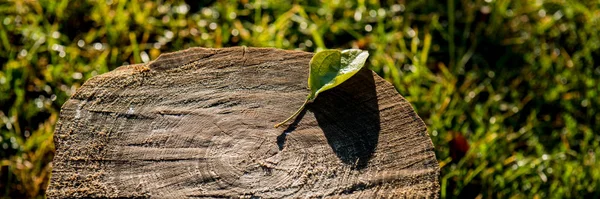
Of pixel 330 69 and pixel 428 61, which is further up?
pixel 330 69

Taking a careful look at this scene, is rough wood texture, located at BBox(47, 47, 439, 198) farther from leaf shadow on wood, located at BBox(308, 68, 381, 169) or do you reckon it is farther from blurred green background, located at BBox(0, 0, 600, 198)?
blurred green background, located at BBox(0, 0, 600, 198)

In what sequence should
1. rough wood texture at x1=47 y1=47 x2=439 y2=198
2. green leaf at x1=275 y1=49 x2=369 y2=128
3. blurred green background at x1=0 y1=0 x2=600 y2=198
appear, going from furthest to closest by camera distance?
blurred green background at x1=0 y1=0 x2=600 y2=198 → green leaf at x1=275 y1=49 x2=369 y2=128 → rough wood texture at x1=47 y1=47 x2=439 y2=198

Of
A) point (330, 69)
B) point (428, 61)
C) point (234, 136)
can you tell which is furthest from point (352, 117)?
point (428, 61)

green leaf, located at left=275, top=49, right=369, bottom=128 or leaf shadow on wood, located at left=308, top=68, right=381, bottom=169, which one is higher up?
green leaf, located at left=275, top=49, right=369, bottom=128

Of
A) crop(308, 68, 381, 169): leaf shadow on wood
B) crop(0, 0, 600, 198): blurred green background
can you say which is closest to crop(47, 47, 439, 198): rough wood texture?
crop(308, 68, 381, 169): leaf shadow on wood

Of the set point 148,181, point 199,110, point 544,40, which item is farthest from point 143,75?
point 544,40

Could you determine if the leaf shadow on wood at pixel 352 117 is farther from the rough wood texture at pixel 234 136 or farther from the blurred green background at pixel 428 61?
the blurred green background at pixel 428 61

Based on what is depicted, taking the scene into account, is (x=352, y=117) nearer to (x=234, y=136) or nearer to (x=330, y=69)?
(x=330, y=69)

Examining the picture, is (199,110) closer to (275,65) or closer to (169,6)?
(275,65)
